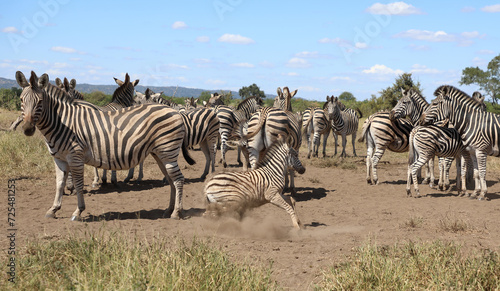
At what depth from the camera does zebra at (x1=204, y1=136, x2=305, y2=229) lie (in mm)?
7195

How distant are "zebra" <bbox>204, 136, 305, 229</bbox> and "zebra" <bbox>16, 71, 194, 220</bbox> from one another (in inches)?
41.9

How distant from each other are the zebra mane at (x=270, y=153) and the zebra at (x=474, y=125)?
4693mm

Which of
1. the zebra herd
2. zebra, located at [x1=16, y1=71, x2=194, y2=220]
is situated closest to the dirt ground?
the zebra herd

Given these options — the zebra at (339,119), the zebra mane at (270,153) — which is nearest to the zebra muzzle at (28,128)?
the zebra mane at (270,153)

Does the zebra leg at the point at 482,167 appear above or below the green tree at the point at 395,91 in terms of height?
below

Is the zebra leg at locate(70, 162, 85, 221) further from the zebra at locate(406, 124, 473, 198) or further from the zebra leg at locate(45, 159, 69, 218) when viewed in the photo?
the zebra at locate(406, 124, 473, 198)

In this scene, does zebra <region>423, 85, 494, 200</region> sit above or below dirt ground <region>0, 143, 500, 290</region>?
above

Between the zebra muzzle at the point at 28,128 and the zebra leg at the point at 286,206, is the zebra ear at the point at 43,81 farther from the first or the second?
the zebra leg at the point at 286,206

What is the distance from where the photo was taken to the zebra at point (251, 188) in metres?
7.20

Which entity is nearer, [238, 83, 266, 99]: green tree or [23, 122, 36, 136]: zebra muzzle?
[23, 122, 36, 136]: zebra muzzle

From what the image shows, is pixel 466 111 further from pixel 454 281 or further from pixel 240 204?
pixel 454 281

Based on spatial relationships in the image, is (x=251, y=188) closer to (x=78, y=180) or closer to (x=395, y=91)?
(x=78, y=180)

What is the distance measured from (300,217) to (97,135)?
3828 millimetres

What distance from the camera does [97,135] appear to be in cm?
759
